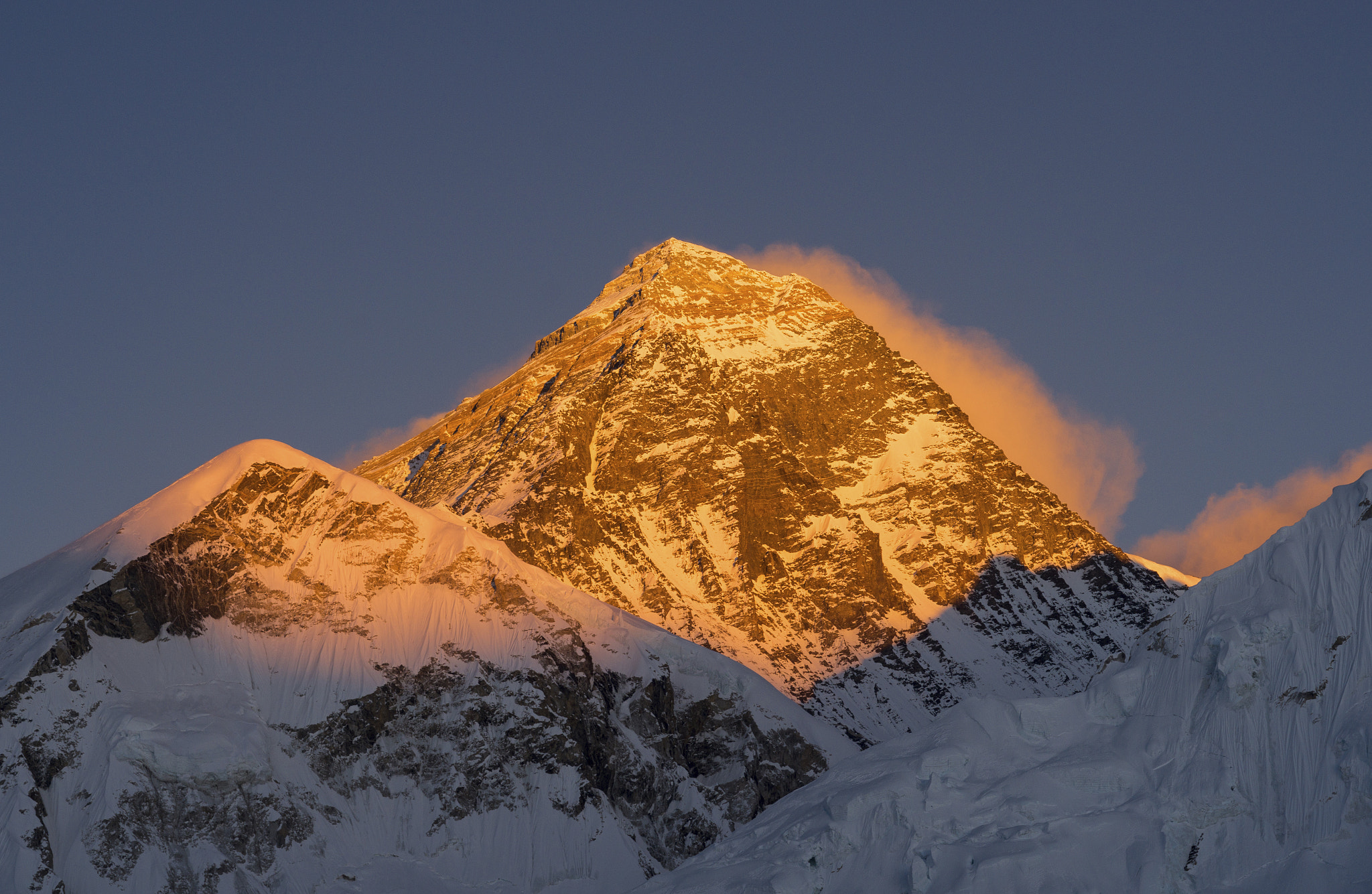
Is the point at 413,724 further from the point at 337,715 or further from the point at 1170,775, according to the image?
the point at 1170,775

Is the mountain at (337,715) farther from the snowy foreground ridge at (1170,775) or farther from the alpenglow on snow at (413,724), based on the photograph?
the snowy foreground ridge at (1170,775)

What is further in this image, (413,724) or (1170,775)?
(413,724)

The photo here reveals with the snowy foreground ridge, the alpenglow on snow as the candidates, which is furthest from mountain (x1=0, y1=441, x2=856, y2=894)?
the snowy foreground ridge

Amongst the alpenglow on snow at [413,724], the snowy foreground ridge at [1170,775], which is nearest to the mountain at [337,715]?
the alpenglow on snow at [413,724]

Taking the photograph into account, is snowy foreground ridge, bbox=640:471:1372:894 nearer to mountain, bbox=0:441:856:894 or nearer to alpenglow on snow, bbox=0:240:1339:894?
alpenglow on snow, bbox=0:240:1339:894

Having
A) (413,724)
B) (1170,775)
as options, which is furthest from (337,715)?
(1170,775)

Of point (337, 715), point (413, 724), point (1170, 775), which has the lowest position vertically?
point (1170, 775)

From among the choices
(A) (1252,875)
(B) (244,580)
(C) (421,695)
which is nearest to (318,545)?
(B) (244,580)
